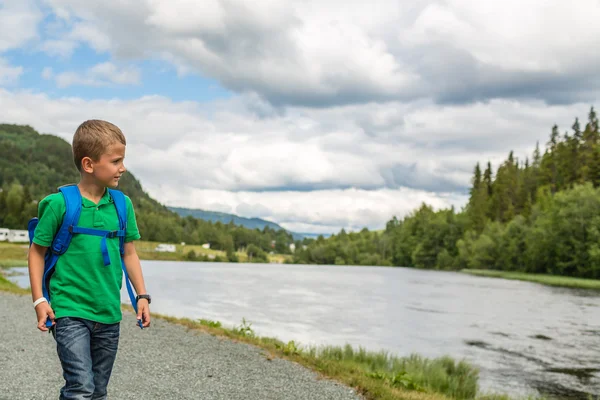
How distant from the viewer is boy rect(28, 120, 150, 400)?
357cm

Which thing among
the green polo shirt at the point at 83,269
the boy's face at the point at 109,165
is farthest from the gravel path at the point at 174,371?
the boy's face at the point at 109,165

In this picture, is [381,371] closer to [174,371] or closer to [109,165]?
[174,371]

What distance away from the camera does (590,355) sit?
19859mm

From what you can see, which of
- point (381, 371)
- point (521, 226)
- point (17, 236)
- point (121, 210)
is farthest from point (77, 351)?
point (17, 236)

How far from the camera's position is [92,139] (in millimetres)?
3643

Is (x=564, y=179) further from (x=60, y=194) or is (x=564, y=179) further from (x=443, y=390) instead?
(x=60, y=194)

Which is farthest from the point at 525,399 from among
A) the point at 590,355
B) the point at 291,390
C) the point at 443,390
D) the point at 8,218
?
the point at 8,218

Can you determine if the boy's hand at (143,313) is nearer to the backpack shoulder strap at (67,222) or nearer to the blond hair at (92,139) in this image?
the backpack shoulder strap at (67,222)

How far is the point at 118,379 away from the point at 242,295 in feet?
111

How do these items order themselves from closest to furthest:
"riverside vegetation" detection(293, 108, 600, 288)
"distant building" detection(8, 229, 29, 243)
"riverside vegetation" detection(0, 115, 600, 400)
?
"riverside vegetation" detection(0, 115, 600, 400) < "riverside vegetation" detection(293, 108, 600, 288) < "distant building" detection(8, 229, 29, 243)

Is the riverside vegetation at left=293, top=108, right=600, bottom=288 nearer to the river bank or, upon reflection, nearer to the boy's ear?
the river bank

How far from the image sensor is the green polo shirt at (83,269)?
3.60 meters

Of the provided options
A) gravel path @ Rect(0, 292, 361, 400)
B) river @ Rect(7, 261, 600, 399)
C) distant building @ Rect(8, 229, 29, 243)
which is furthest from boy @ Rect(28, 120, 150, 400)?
distant building @ Rect(8, 229, 29, 243)

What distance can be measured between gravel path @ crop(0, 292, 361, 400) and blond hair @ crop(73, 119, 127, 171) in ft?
15.7
